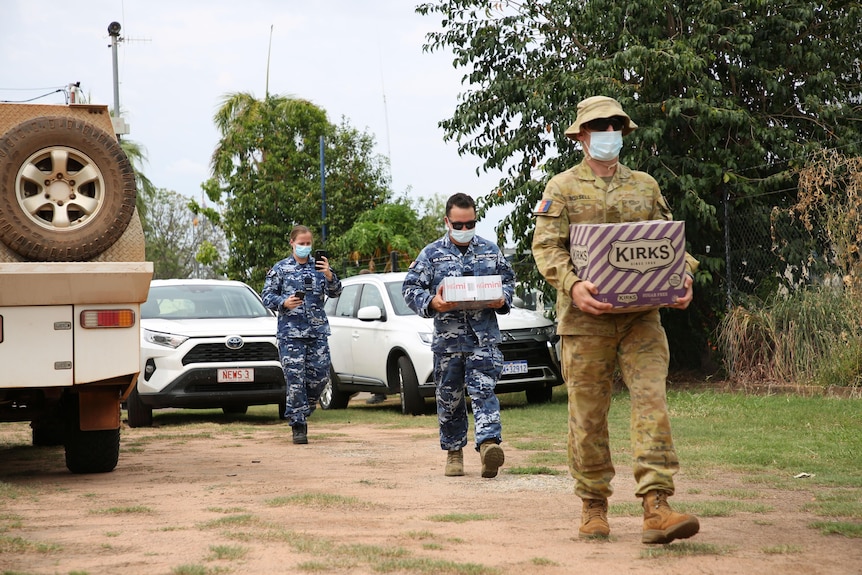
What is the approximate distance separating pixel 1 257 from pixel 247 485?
2283 millimetres

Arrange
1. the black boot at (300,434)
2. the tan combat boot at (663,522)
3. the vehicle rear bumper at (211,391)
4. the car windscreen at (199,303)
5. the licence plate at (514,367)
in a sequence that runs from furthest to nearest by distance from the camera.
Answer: the car windscreen at (199,303) → the licence plate at (514,367) → the vehicle rear bumper at (211,391) → the black boot at (300,434) → the tan combat boot at (663,522)

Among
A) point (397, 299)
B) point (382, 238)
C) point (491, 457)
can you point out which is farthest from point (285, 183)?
point (491, 457)

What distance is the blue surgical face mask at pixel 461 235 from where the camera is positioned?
27.7 ft

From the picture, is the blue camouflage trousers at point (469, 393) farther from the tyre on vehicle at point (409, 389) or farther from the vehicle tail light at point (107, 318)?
the tyre on vehicle at point (409, 389)

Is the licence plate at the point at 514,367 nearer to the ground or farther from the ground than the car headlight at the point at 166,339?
nearer to the ground

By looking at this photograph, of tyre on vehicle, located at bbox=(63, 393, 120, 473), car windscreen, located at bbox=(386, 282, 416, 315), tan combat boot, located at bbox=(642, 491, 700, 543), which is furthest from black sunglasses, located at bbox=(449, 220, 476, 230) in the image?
car windscreen, located at bbox=(386, 282, 416, 315)

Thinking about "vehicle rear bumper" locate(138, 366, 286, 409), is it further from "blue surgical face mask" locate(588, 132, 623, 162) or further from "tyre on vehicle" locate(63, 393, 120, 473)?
"blue surgical face mask" locate(588, 132, 623, 162)

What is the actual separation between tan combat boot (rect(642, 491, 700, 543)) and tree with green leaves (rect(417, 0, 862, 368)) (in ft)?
29.5

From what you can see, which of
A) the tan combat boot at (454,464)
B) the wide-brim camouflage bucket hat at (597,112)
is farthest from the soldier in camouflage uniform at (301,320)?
the wide-brim camouflage bucket hat at (597,112)

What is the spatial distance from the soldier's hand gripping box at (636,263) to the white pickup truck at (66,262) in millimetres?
3715

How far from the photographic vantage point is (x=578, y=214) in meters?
5.92

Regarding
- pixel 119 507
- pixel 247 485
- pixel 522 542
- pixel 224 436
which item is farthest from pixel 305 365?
pixel 522 542

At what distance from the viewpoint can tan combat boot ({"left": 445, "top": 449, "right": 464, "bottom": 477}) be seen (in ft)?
27.7

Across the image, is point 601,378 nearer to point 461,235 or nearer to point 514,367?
point 461,235
